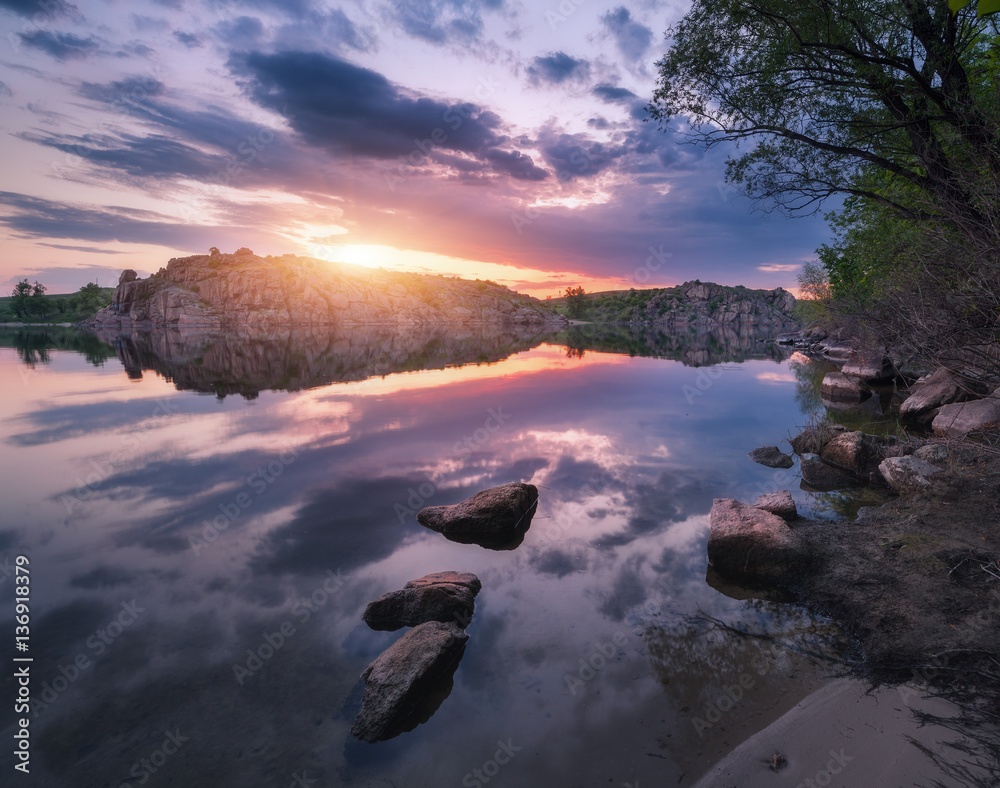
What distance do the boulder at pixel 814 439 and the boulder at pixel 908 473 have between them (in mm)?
3388

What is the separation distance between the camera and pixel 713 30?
43.4 feet

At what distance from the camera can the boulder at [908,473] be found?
11.2 metres

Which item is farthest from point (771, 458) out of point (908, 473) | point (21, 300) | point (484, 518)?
point (21, 300)

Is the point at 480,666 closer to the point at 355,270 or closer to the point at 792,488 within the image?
the point at 792,488

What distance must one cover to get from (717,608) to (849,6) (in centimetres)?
1387

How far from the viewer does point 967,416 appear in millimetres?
14133

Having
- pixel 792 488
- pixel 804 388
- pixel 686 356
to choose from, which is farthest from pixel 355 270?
pixel 792 488

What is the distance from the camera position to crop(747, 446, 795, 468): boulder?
1548 centimetres

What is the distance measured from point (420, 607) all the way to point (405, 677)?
1698mm

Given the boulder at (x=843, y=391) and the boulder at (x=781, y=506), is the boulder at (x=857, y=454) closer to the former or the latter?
the boulder at (x=781, y=506)

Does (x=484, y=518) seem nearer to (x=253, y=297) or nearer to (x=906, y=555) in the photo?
(x=906, y=555)

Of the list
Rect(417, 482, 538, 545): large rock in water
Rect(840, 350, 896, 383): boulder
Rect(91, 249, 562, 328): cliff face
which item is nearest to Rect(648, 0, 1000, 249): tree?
Rect(417, 482, 538, 545): large rock in water

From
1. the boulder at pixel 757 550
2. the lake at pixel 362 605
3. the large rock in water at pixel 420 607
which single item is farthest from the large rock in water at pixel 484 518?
the boulder at pixel 757 550

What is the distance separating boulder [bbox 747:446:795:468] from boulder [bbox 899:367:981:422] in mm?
8140
